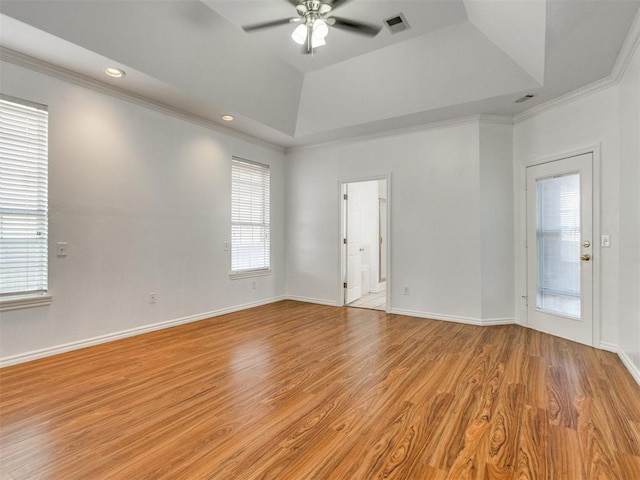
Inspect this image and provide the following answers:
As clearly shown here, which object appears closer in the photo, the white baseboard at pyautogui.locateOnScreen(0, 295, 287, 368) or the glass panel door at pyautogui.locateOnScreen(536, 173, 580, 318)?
the white baseboard at pyautogui.locateOnScreen(0, 295, 287, 368)

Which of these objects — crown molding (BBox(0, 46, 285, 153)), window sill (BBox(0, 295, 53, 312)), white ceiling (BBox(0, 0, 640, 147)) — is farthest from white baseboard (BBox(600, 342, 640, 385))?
crown molding (BBox(0, 46, 285, 153))

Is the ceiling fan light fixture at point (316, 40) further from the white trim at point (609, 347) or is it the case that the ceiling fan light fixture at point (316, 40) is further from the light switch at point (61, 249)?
the white trim at point (609, 347)

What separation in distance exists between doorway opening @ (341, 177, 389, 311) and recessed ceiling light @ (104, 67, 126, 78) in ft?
11.1

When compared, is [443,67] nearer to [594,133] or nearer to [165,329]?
[594,133]

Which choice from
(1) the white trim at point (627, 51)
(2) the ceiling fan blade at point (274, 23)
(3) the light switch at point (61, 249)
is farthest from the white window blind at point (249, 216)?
(1) the white trim at point (627, 51)

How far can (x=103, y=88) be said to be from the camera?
3.52m

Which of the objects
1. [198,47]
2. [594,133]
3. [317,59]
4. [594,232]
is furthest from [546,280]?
[198,47]

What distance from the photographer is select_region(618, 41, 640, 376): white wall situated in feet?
8.98

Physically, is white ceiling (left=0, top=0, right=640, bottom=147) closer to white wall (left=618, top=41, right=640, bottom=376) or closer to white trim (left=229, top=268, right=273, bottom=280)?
white wall (left=618, top=41, right=640, bottom=376)

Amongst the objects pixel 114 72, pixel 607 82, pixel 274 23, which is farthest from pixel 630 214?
pixel 114 72

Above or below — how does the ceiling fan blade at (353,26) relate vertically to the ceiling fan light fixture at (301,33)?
above

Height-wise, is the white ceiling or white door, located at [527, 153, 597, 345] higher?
the white ceiling

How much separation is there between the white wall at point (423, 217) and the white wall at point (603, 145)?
83 centimetres

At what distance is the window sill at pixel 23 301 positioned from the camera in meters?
2.88
